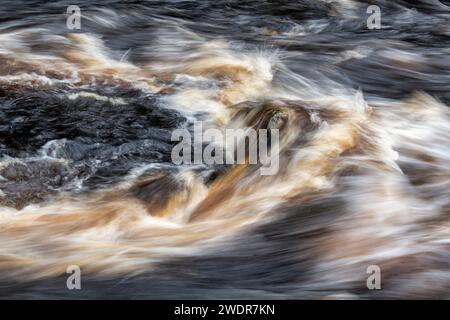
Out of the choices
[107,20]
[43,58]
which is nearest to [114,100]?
[43,58]

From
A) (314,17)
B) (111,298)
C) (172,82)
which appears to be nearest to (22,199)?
(111,298)

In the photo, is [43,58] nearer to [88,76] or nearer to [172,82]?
[88,76]

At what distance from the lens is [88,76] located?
668 centimetres

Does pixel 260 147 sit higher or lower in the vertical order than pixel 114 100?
lower

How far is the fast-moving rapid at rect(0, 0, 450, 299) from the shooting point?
14.0 feet

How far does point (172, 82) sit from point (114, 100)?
661 millimetres

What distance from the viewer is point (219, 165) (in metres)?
5.49

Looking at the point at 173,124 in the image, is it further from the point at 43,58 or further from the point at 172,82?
the point at 43,58

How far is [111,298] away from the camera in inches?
156

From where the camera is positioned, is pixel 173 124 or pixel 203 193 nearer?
pixel 203 193

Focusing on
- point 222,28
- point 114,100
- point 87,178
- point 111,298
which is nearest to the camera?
point 111,298

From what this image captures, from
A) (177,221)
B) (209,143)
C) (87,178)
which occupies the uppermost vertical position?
(209,143)

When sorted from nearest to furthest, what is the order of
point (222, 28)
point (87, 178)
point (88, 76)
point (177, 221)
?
point (177, 221) → point (87, 178) → point (88, 76) → point (222, 28)

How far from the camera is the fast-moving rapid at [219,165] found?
168 inches
